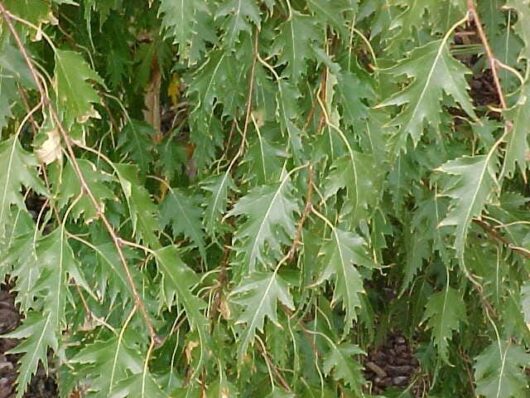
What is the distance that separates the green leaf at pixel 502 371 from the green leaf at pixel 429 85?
1.59 ft

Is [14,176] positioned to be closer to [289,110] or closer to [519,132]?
[289,110]

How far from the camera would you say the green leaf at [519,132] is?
69cm

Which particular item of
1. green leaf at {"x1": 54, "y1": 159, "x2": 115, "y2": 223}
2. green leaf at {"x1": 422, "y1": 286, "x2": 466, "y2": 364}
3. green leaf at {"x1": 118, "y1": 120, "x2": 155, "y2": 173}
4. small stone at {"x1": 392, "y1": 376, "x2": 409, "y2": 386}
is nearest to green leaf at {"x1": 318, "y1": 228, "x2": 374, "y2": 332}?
green leaf at {"x1": 54, "y1": 159, "x2": 115, "y2": 223}

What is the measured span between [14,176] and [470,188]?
1.35 ft

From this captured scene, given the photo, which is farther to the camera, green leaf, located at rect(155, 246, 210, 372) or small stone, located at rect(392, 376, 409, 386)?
small stone, located at rect(392, 376, 409, 386)

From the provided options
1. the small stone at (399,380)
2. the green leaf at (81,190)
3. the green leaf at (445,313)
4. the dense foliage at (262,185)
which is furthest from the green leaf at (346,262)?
the small stone at (399,380)

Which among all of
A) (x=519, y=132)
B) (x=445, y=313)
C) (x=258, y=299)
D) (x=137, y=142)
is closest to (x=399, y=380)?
(x=445, y=313)

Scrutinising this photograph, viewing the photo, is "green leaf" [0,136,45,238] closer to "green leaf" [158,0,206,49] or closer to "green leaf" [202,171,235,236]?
"green leaf" [158,0,206,49]

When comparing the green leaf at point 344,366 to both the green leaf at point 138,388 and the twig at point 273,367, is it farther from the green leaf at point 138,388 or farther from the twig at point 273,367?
the green leaf at point 138,388

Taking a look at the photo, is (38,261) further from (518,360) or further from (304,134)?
(518,360)

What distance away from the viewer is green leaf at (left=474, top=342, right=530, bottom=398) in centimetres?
111

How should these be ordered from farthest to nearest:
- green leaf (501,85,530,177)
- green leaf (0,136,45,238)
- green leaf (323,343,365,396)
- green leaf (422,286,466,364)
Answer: green leaf (422,286,466,364), green leaf (323,343,365,396), green leaf (0,136,45,238), green leaf (501,85,530,177)

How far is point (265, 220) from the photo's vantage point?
92 cm

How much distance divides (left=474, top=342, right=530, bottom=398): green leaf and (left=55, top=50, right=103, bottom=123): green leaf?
610 mm
